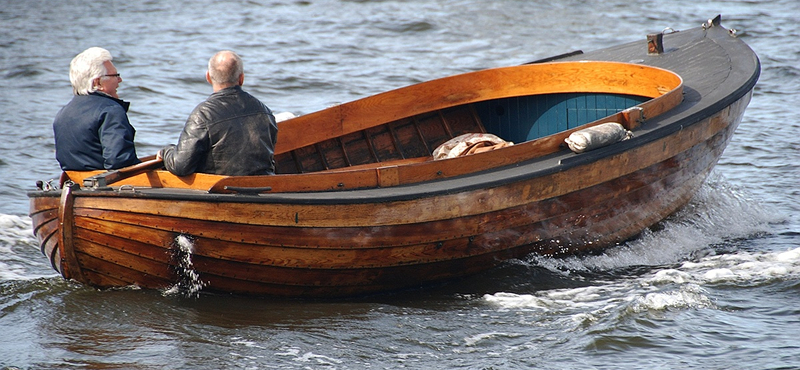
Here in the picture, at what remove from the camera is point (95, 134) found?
516 centimetres

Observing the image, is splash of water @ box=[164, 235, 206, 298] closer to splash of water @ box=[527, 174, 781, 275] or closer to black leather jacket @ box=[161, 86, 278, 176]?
black leather jacket @ box=[161, 86, 278, 176]

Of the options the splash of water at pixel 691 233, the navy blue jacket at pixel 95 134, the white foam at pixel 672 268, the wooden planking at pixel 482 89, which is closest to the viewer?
the navy blue jacket at pixel 95 134

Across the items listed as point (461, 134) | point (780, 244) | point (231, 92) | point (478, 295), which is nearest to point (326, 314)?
point (478, 295)

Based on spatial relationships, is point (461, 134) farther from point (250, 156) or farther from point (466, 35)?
point (466, 35)

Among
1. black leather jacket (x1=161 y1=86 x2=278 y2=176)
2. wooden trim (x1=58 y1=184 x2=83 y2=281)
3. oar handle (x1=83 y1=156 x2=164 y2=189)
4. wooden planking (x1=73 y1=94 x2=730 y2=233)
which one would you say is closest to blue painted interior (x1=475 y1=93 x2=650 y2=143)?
wooden planking (x1=73 y1=94 x2=730 y2=233)

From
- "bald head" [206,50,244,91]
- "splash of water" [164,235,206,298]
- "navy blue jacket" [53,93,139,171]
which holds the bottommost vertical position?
"splash of water" [164,235,206,298]

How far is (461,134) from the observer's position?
25.2ft

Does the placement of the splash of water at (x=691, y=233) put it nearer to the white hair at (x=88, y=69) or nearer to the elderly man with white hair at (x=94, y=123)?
the elderly man with white hair at (x=94, y=123)

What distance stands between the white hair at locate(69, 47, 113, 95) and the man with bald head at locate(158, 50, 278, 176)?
61 centimetres

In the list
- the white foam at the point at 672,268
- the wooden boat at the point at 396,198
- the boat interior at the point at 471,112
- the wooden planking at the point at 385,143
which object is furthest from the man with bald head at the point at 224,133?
the white foam at the point at 672,268

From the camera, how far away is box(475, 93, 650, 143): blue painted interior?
7.45m

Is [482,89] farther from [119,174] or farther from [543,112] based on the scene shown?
[119,174]

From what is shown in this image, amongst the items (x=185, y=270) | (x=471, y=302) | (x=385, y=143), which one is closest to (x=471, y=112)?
(x=385, y=143)

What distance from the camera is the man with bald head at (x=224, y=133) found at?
4.92m
